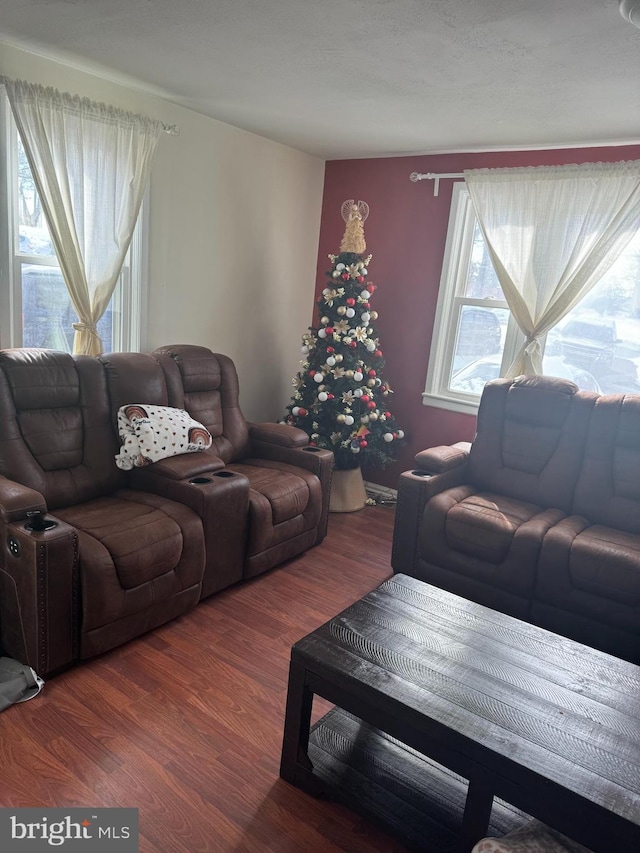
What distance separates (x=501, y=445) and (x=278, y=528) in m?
1.40

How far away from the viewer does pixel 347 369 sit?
425 cm

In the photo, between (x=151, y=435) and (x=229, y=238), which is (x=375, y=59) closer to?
(x=229, y=238)

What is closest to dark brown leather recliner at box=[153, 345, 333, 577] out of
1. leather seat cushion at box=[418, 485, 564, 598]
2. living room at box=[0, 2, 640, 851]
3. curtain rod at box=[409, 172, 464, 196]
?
living room at box=[0, 2, 640, 851]

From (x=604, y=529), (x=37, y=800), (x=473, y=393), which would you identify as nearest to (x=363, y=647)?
(x=37, y=800)

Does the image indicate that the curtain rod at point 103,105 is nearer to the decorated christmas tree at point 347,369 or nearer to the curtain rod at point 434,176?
the decorated christmas tree at point 347,369

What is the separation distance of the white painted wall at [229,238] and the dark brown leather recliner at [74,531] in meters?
1.03

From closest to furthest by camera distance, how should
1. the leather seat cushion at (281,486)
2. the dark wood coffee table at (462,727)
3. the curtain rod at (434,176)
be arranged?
the dark wood coffee table at (462,727), the leather seat cushion at (281,486), the curtain rod at (434,176)

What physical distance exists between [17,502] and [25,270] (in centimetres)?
145

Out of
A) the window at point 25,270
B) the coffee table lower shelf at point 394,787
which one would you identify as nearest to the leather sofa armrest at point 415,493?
the coffee table lower shelf at point 394,787

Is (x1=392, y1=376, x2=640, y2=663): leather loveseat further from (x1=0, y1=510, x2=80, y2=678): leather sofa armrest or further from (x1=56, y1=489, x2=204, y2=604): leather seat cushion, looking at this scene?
(x1=0, y1=510, x2=80, y2=678): leather sofa armrest

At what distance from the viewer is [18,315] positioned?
3.20m

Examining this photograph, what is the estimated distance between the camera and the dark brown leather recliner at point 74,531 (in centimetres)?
228

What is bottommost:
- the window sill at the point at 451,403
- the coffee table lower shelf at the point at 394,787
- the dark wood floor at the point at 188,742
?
the dark wood floor at the point at 188,742

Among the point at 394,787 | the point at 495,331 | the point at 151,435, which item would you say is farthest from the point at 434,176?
the point at 394,787
